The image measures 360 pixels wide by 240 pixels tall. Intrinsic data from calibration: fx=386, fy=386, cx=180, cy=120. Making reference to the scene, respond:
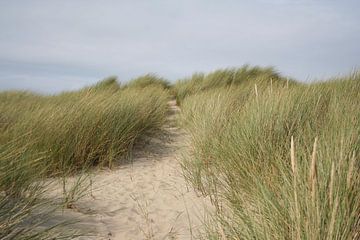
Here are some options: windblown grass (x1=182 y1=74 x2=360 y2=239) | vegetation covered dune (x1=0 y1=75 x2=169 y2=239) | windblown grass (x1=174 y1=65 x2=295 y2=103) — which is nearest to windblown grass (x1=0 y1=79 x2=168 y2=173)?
vegetation covered dune (x1=0 y1=75 x2=169 y2=239)

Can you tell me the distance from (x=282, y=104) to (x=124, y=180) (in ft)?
6.53

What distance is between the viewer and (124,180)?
4.45m

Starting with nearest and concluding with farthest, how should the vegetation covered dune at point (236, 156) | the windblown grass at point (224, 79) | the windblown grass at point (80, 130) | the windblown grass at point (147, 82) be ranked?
the vegetation covered dune at point (236, 156) → the windblown grass at point (80, 130) → the windblown grass at point (224, 79) → the windblown grass at point (147, 82)

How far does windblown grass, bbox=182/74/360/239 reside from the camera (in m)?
1.76

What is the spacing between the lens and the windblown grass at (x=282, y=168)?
1760mm

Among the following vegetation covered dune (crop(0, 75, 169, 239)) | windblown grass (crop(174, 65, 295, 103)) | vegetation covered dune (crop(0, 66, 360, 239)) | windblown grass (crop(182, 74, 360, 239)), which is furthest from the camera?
windblown grass (crop(174, 65, 295, 103))

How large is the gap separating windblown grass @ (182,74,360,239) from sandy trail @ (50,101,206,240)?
0.80ft

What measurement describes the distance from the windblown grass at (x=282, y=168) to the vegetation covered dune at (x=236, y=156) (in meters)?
0.01

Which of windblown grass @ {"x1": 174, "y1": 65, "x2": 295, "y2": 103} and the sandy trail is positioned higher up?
windblown grass @ {"x1": 174, "y1": 65, "x2": 295, "y2": 103}

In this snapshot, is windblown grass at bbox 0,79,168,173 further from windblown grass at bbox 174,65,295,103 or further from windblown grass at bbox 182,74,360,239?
windblown grass at bbox 174,65,295,103

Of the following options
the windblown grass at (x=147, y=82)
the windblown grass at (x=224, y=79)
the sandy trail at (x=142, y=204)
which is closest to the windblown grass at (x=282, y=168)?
the sandy trail at (x=142, y=204)

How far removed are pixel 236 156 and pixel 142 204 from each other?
1.01 meters

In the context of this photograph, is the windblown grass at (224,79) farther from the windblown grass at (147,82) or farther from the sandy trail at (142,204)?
the sandy trail at (142,204)

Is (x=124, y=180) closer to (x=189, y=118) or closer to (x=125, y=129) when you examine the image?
(x=125, y=129)
